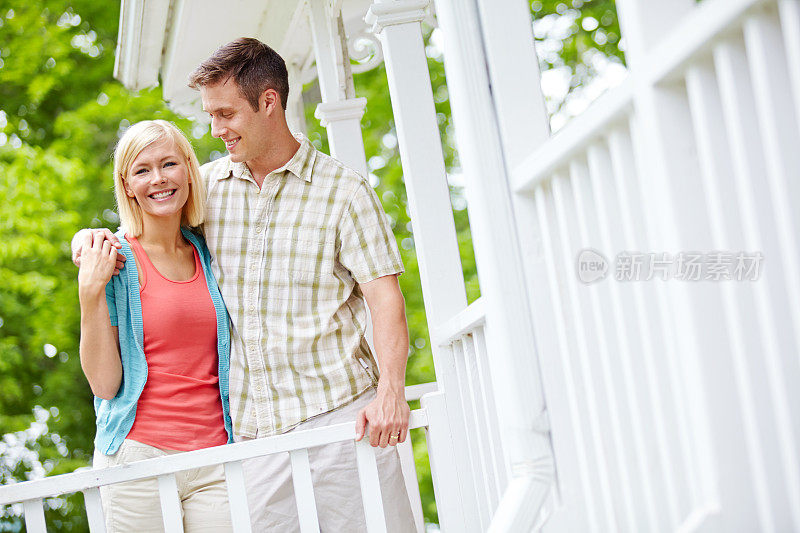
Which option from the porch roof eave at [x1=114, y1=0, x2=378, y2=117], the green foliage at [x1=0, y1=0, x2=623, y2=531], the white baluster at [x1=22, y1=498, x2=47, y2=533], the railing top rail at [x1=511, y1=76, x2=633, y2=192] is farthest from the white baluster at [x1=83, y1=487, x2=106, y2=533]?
the green foliage at [x1=0, y1=0, x2=623, y2=531]

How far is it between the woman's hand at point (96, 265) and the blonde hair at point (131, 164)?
0.16 metres

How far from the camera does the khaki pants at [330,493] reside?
2605mm

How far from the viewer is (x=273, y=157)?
8.73 ft

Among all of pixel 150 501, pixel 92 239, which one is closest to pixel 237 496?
pixel 150 501

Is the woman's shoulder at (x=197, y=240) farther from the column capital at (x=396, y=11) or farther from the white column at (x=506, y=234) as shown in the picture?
the white column at (x=506, y=234)

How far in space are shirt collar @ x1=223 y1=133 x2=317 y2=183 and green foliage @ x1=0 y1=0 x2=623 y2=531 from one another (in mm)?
5703

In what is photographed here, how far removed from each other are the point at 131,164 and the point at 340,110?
3.95ft

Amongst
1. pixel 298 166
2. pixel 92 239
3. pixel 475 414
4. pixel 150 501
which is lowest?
pixel 150 501

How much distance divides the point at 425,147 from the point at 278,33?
6.32ft

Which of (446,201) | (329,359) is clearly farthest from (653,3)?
(329,359)

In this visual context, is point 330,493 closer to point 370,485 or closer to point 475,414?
point 370,485

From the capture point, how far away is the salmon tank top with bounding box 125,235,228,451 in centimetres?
245

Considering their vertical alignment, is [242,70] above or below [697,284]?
above

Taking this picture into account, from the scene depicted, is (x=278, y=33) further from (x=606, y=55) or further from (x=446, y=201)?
(x=606, y=55)
